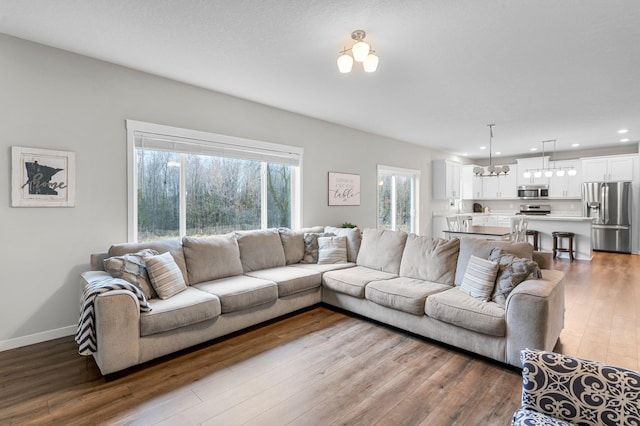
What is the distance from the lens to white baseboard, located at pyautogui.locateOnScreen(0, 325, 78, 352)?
284cm

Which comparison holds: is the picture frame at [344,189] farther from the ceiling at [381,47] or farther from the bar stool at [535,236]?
the bar stool at [535,236]

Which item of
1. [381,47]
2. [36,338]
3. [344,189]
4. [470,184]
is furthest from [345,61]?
[470,184]

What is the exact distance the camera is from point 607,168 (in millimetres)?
7820

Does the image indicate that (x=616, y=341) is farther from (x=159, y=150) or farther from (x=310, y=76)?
(x=159, y=150)

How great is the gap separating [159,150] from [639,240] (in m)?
10.3

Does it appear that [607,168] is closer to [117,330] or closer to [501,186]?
[501,186]

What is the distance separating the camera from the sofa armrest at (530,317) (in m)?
2.36

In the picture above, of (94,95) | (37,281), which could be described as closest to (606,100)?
(94,95)

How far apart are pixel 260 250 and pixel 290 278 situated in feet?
2.11

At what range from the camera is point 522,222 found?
5.88m

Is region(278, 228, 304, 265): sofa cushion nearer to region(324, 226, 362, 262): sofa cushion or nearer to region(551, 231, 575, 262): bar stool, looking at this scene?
region(324, 226, 362, 262): sofa cushion

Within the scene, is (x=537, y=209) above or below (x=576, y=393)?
above

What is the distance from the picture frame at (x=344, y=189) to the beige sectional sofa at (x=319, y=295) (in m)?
1.25

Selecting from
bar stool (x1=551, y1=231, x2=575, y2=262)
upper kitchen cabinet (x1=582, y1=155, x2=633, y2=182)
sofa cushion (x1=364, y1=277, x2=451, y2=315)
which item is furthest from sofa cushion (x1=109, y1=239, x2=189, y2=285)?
upper kitchen cabinet (x1=582, y1=155, x2=633, y2=182)
